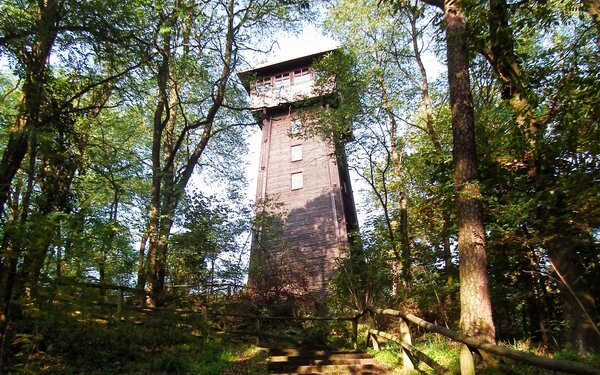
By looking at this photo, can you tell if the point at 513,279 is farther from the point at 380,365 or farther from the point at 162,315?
the point at 162,315

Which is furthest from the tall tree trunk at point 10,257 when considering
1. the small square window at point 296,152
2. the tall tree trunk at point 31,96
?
the small square window at point 296,152

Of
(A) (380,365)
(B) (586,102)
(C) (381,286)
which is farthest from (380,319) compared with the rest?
(B) (586,102)

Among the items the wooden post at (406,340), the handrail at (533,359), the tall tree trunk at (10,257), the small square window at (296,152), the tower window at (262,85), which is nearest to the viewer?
the handrail at (533,359)

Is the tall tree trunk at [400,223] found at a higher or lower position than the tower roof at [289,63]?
lower

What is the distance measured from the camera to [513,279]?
8.87 meters

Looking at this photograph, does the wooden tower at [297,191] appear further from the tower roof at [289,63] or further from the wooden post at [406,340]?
the wooden post at [406,340]

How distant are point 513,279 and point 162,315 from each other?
8.68 m

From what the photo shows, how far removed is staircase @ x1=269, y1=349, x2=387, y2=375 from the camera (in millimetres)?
6500

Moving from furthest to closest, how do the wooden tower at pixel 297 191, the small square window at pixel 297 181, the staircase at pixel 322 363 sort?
1. the small square window at pixel 297 181
2. the wooden tower at pixel 297 191
3. the staircase at pixel 322 363

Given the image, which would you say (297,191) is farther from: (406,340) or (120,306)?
(406,340)

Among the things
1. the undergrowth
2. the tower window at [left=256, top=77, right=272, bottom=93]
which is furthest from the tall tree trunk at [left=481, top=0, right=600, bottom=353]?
the tower window at [left=256, top=77, right=272, bottom=93]

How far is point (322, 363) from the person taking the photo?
708 centimetres

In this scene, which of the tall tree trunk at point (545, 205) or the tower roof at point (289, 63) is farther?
the tower roof at point (289, 63)

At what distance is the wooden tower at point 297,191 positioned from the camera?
14633 millimetres
